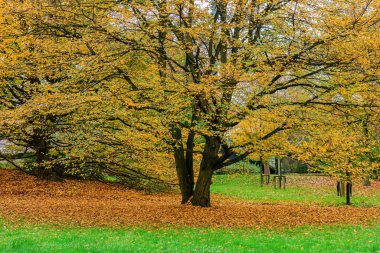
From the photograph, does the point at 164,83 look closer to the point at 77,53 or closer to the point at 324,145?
the point at 77,53

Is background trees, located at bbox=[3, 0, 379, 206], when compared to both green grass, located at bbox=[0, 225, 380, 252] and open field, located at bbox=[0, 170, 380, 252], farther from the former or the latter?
green grass, located at bbox=[0, 225, 380, 252]

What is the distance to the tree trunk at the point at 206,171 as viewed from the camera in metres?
14.0

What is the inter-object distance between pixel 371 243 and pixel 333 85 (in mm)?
4316

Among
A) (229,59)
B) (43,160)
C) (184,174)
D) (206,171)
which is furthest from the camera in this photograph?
(43,160)

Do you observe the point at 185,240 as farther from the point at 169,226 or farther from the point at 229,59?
the point at 229,59

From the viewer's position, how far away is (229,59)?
12469 millimetres

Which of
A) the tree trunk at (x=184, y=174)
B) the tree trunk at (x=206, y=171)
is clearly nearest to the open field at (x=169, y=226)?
the tree trunk at (x=206, y=171)

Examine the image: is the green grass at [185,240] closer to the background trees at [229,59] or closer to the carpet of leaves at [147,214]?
the carpet of leaves at [147,214]

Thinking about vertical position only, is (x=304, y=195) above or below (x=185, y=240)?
above

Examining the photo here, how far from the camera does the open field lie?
836 centimetres

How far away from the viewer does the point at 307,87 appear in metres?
13.2

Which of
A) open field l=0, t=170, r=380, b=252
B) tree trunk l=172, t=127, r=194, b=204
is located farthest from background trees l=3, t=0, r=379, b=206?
open field l=0, t=170, r=380, b=252

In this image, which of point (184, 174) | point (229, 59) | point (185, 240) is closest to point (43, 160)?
point (184, 174)

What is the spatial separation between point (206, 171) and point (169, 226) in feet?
11.7
